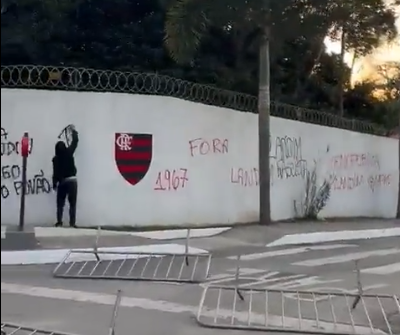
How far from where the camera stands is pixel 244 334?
608cm

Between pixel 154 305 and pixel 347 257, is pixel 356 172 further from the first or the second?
pixel 154 305

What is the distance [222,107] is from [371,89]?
7.29 m

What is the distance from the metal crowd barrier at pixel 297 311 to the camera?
20.9ft

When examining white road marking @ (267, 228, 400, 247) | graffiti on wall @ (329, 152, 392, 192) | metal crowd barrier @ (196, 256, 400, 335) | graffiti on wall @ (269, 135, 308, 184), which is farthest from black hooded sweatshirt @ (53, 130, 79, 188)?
graffiti on wall @ (329, 152, 392, 192)

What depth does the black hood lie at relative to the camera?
1215 centimetres

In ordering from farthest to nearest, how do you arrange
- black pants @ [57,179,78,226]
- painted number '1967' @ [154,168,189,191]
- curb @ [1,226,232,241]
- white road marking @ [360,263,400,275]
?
painted number '1967' @ [154,168,189,191], black pants @ [57,179,78,226], curb @ [1,226,232,241], white road marking @ [360,263,400,275]

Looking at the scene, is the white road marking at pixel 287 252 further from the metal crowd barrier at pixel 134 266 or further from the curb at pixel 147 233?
the curb at pixel 147 233

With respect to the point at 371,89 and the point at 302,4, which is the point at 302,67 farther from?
the point at 302,4

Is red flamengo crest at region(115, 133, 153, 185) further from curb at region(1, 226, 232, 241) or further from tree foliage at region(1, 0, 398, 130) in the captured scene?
tree foliage at region(1, 0, 398, 130)

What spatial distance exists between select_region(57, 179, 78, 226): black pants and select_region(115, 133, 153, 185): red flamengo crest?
3.26 feet

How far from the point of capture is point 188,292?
791cm

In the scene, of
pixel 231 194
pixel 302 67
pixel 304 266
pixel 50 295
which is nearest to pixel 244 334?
pixel 50 295

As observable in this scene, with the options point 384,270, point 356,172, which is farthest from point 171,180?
point 356,172

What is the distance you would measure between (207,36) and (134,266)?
8.19m
